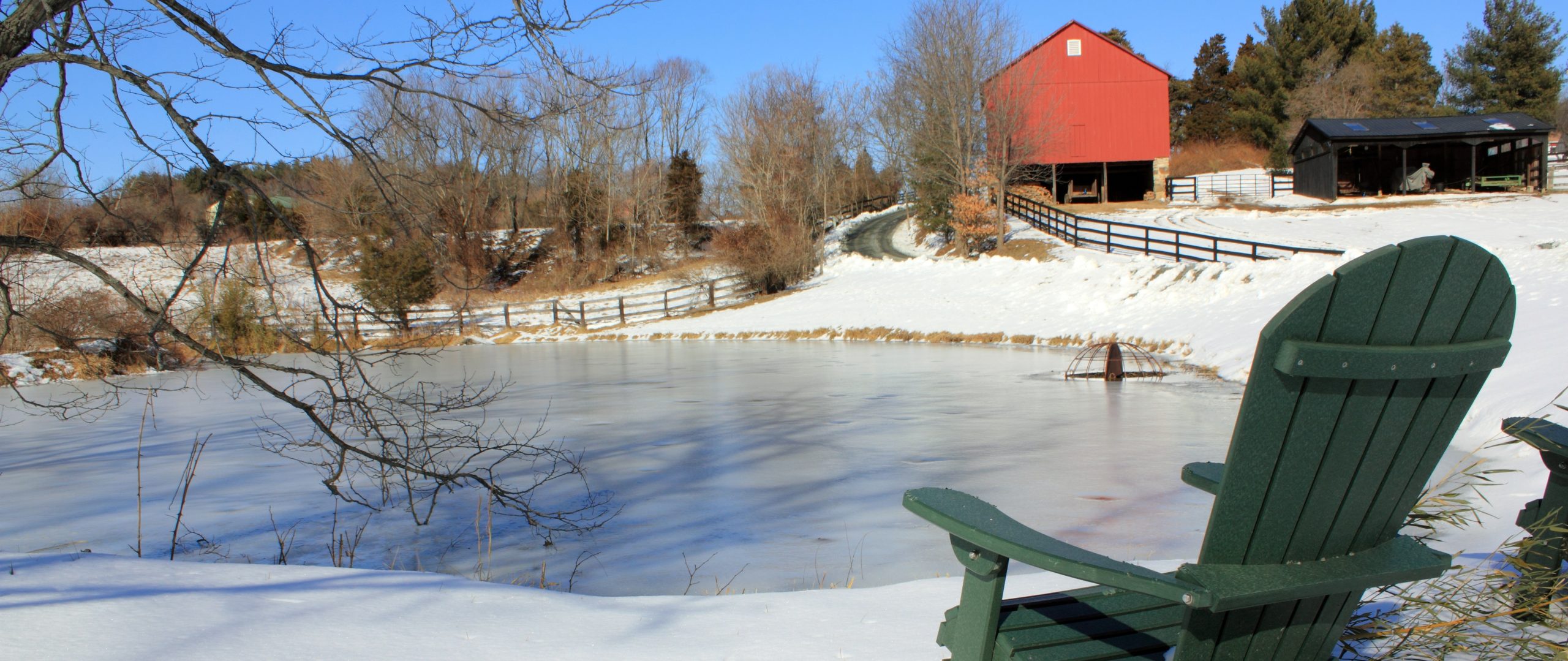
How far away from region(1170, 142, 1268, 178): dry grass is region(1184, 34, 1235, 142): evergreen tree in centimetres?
97

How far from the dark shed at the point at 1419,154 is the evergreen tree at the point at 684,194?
76.9 feet

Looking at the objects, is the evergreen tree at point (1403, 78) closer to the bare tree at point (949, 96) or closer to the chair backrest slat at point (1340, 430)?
the bare tree at point (949, 96)

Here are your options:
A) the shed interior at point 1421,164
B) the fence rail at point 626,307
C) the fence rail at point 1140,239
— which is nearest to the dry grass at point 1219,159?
the shed interior at point 1421,164

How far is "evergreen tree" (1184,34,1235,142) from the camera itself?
5322cm

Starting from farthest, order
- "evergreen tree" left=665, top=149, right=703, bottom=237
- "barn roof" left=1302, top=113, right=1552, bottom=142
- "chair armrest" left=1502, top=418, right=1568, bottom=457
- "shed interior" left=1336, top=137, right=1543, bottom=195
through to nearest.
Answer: "evergreen tree" left=665, top=149, right=703, bottom=237
"shed interior" left=1336, top=137, right=1543, bottom=195
"barn roof" left=1302, top=113, right=1552, bottom=142
"chair armrest" left=1502, top=418, right=1568, bottom=457

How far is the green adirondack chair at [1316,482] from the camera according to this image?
1.46 metres

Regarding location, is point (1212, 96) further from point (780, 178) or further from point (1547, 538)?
point (1547, 538)

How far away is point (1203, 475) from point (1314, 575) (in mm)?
463

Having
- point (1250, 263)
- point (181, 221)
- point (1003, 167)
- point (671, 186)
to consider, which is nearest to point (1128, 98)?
point (1003, 167)

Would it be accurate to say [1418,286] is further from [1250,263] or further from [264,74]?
[1250,263]

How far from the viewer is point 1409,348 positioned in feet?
4.99

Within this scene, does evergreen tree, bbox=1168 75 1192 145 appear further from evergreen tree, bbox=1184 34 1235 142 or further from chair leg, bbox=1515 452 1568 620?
chair leg, bbox=1515 452 1568 620

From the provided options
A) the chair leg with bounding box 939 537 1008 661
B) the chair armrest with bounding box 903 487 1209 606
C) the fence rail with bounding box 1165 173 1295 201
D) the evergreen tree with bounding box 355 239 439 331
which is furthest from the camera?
the fence rail with bounding box 1165 173 1295 201

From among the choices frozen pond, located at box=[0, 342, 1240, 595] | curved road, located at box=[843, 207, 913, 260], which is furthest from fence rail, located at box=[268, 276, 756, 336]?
frozen pond, located at box=[0, 342, 1240, 595]
